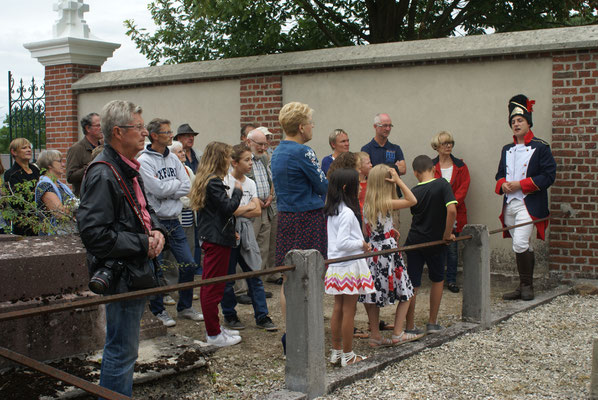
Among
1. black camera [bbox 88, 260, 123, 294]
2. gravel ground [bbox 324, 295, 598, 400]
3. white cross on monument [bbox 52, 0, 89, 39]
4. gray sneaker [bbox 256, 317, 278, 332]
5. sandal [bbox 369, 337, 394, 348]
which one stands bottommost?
gravel ground [bbox 324, 295, 598, 400]

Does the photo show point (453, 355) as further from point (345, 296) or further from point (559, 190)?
point (559, 190)

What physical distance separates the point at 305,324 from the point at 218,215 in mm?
1609

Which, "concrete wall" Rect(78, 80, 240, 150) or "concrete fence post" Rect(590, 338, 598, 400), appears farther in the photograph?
"concrete wall" Rect(78, 80, 240, 150)

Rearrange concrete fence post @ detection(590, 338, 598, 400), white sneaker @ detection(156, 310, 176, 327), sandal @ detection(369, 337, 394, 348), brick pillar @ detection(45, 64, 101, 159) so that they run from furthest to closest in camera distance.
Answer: brick pillar @ detection(45, 64, 101, 159) → white sneaker @ detection(156, 310, 176, 327) → sandal @ detection(369, 337, 394, 348) → concrete fence post @ detection(590, 338, 598, 400)

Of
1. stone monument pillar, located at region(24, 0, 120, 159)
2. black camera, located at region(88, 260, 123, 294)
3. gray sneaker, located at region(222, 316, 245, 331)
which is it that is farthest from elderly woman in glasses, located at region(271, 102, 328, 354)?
Answer: stone monument pillar, located at region(24, 0, 120, 159)

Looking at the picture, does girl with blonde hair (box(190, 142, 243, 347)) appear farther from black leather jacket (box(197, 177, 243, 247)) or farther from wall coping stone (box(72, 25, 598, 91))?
wall coping stone (box(72, 25, 598, 91))

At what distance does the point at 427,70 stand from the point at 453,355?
4084 mm

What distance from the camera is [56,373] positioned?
2691mm

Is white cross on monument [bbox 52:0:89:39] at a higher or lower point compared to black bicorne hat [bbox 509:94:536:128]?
higher

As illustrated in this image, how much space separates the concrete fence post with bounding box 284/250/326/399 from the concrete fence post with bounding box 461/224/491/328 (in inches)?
89.0

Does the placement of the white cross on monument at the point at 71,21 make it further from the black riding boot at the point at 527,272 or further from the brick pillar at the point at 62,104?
the black riding boot at the point at 527,272

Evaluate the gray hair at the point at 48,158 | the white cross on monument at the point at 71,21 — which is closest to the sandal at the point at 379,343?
the gray hair at the point at 48,158

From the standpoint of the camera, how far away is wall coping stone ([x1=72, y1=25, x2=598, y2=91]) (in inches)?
293

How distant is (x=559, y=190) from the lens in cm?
Result: 750
